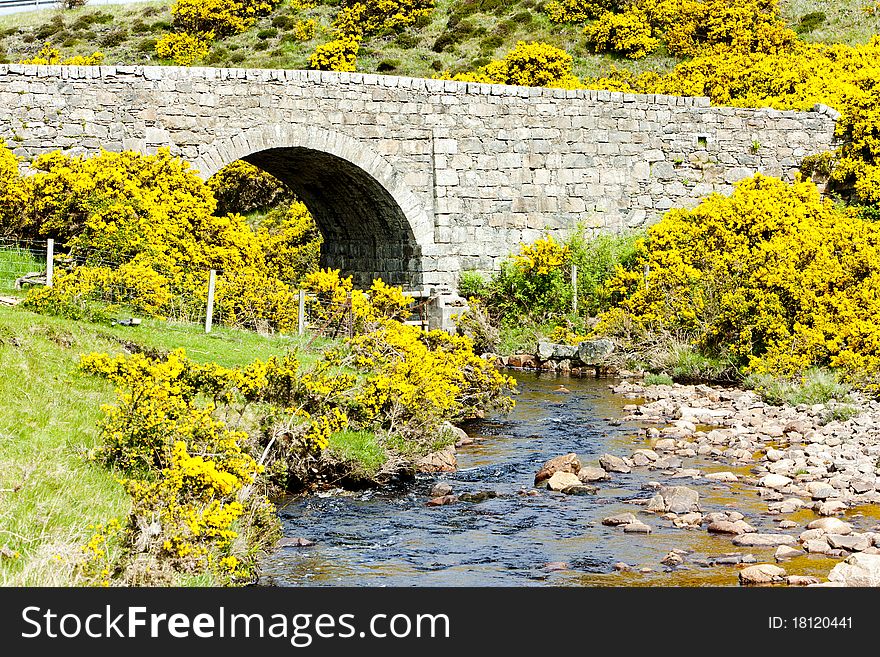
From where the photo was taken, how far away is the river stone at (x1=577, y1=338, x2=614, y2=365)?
2006 centimetres

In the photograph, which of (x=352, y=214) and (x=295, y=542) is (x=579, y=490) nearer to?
(x=295, y=542)

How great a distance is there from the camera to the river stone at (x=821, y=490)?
10.0 m

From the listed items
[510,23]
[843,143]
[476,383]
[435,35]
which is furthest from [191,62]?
[476,383]

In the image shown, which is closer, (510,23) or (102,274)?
(102,274)

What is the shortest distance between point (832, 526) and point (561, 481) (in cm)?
302

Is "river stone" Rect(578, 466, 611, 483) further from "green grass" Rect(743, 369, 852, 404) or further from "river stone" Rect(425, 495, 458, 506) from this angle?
"green grass" Rect(743, 369, 852, 404)

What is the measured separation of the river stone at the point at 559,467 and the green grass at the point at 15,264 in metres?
9.00

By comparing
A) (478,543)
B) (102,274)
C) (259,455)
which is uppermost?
(102,274)

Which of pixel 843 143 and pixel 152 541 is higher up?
pixel 843 143

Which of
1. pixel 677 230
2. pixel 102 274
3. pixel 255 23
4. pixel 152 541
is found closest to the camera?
pixel 152 541

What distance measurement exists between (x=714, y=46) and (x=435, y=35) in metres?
12.1

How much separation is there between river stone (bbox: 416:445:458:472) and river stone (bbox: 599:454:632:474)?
175cm

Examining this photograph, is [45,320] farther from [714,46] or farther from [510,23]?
[510,23]

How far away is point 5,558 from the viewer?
6.31 meters
